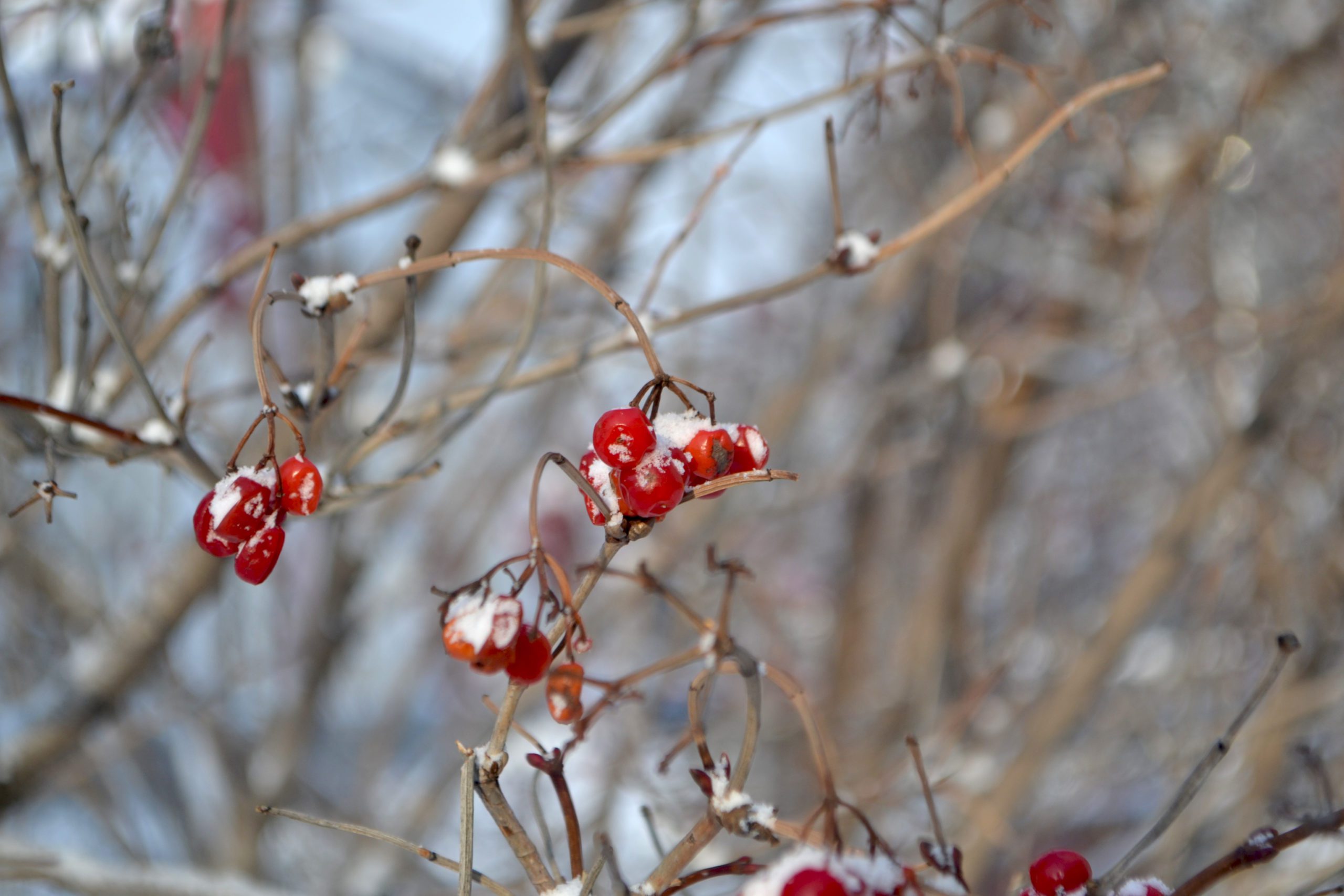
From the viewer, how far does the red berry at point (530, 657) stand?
637mm

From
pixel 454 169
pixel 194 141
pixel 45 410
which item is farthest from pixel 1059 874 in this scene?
pixel 194 141

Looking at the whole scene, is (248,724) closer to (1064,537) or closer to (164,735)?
(164,735)

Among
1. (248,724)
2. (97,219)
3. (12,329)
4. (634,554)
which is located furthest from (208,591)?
(248,724)

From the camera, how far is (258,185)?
3033mm

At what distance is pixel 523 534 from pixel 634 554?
9.67 ft

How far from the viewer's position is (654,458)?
2.05 ft

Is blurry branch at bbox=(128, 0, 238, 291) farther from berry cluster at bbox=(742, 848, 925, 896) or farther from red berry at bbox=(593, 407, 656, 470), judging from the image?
berry cluster at bbox=(742, 848, 925, 896)

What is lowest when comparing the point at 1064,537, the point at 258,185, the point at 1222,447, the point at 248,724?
the point at 1222,447

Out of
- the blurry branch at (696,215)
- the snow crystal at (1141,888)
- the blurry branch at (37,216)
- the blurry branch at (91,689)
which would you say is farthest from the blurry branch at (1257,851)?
the blurry branch at (91,689)

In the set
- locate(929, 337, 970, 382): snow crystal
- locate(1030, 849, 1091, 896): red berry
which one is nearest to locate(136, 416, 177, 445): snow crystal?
locate(1030, 849, 1091, 896): red berry

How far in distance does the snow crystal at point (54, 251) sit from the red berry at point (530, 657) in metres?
0.88

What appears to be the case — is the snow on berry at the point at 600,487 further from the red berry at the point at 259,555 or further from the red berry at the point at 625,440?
the red berry at the point at 259,555

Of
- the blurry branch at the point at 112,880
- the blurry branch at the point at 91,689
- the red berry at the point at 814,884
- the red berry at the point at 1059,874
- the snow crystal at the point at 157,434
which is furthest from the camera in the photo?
the blurry branch at the point at 91,689

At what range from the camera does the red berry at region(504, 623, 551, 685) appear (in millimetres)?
637
